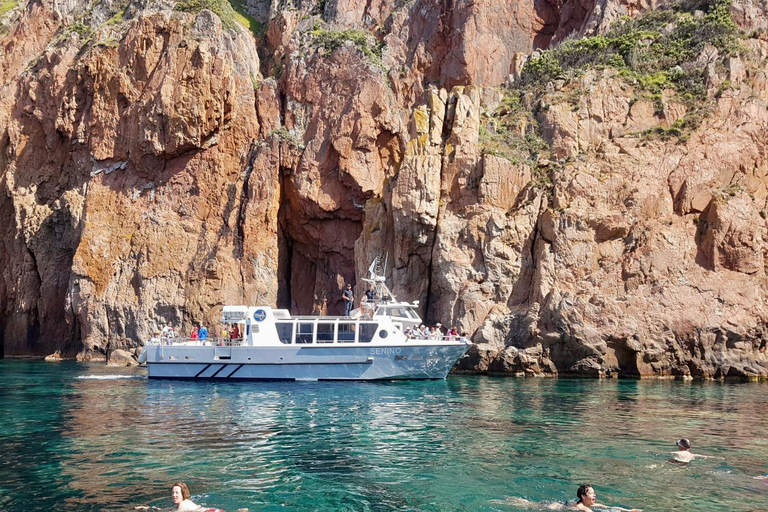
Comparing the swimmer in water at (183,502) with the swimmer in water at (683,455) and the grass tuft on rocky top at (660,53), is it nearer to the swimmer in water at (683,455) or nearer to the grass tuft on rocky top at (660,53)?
the swimmer in water at (683,455)

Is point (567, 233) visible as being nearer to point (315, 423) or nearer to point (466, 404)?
point (466, 404)

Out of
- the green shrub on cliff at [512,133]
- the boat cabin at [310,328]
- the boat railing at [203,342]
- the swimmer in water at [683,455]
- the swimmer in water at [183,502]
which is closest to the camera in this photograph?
the swimmer in water at [183,502]

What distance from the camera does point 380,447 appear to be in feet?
57.6

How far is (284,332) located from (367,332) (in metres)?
4.11

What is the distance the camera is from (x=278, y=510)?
12.3m

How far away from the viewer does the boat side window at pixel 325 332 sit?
34.0 m

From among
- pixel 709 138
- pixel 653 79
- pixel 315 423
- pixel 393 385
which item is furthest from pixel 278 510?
pixel 653 79

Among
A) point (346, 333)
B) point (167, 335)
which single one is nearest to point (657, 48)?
point (346, 333)

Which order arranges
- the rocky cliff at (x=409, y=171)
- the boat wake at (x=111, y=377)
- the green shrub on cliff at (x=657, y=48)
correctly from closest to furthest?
the boat wake at (x=111, y=377) < the rocky cliff at (x=409, y=171) < the green shrub on cliff at (x=657, y=48)

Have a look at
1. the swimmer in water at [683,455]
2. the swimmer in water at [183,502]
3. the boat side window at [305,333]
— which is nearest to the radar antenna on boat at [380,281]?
the boat side window at [305,333]

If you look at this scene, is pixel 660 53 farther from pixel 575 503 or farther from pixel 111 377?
pixel 575 503

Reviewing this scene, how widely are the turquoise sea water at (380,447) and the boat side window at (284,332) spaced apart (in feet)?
16.7

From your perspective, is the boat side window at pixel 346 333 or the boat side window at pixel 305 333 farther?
the boat side window at pixel 305 333

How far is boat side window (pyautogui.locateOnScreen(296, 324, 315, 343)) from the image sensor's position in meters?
34.1
